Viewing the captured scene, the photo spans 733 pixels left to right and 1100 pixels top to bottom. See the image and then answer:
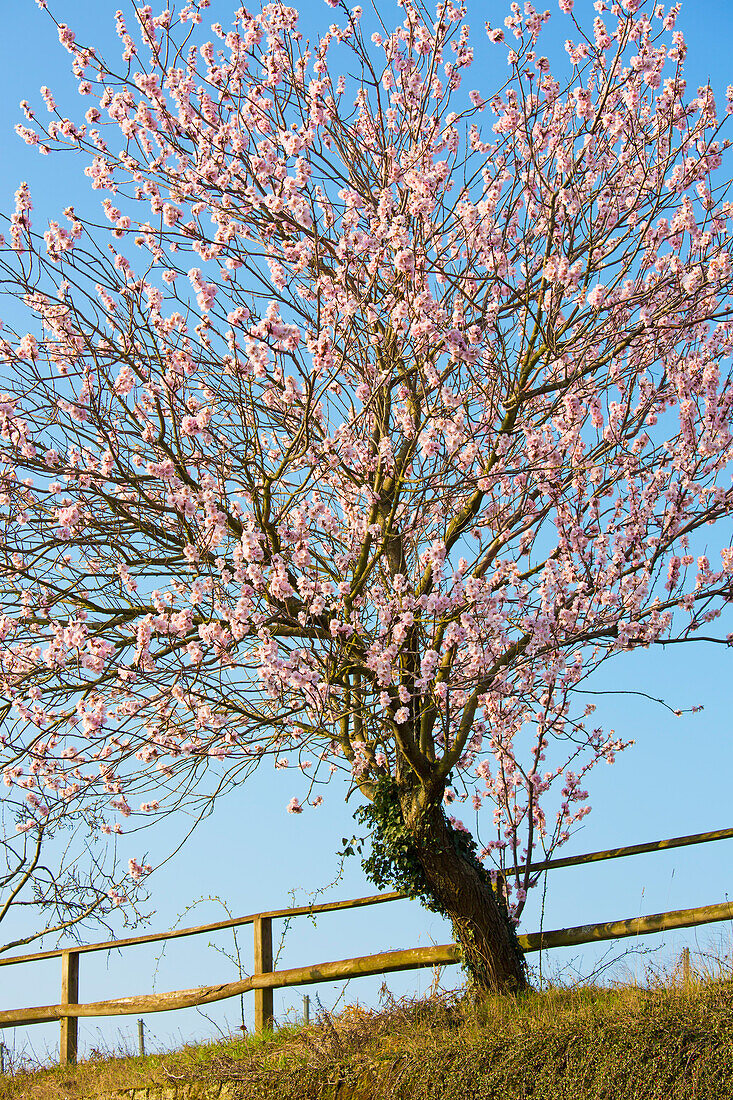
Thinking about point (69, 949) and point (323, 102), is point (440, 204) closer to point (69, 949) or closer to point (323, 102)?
point (323, 102)

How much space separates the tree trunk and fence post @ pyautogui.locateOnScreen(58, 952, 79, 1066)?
5.65 metres

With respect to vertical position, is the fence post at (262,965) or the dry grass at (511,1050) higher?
the fence post at (262,965)

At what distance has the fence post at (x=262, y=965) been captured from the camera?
8.41 metres

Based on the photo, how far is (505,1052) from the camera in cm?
601

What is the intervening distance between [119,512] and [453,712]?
3.07 metres

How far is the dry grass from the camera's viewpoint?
563 centimetres

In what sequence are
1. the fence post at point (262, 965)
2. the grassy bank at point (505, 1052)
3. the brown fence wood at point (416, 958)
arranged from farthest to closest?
the fence post at point (262, 965) → the brown fence wood at point (416, 958) → the grassy bank at point (505, 1052)

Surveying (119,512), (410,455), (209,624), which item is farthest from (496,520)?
(119,512)

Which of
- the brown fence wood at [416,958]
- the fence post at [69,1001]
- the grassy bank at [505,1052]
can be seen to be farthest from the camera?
the fence post at [69,1001]

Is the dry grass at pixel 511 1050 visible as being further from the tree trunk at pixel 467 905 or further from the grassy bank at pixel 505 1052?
the tree trunk at pixel 467 905

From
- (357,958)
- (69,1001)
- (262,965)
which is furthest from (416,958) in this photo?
(69,1001)

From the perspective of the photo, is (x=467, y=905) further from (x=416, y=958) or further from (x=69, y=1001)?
(x=69, y=1001)

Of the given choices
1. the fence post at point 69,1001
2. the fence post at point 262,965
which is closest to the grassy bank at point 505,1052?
the fence post at point 262,965

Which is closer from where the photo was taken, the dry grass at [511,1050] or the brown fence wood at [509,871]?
the dry grass at [511,1050]
